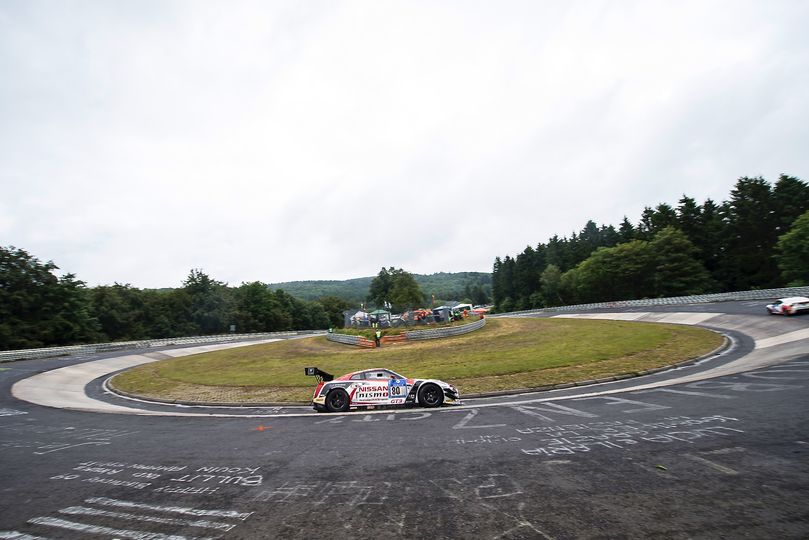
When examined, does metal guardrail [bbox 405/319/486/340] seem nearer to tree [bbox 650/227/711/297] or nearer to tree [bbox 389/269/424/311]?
tree [bbox 389/269/424/311]

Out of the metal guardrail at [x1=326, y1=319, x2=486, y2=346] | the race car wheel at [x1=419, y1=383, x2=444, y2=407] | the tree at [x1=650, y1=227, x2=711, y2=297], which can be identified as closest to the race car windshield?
the race car wheel at [x1=419, y1=383, x2=444, y2=407]

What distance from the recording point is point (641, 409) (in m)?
10.7

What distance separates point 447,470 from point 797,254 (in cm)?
7134

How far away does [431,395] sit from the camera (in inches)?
538

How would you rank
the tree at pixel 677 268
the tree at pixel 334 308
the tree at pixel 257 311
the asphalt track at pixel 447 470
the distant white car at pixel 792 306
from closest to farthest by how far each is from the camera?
the asphalt track at pixel 447 470 < the distant white car at pixel 792 306 < the tree at pixel 677 268 < the tree at pixel 257 311 < the tree at pixel 334 308

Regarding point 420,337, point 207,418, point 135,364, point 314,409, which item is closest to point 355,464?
point 314,409

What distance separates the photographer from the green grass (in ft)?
57.8

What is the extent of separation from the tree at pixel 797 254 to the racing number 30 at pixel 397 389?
6545 centimetres

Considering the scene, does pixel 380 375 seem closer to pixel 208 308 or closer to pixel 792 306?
pixel 792 306

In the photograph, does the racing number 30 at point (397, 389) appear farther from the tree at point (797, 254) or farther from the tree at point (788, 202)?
the tree at point (788, 202)

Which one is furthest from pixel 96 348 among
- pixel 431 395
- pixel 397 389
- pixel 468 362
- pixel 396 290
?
pixel 396 290

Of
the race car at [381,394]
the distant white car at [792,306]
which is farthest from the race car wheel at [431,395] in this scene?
the distant white car at [792,306]

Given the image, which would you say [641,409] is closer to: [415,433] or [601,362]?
[415,433]

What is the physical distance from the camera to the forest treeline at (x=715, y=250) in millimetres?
63869
